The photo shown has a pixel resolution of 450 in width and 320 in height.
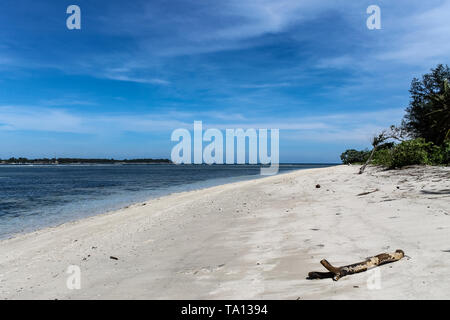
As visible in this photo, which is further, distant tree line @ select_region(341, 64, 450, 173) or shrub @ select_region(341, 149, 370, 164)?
shrub @ select_region(341, 149, 370, 164)

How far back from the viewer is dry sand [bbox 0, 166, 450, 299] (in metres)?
3.89

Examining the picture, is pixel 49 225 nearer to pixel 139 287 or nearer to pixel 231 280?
pixel 139 287

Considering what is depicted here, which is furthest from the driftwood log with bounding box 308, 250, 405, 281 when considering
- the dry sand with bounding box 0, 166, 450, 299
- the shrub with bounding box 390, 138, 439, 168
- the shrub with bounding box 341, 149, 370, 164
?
the shrub with bounding box 341, 149, 370, 164

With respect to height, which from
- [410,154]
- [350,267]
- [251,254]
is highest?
[410,154]

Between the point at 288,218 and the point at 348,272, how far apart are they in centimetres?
465

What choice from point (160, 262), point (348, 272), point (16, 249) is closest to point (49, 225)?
point (16, 249)

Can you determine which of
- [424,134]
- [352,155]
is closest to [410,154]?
[424,134]

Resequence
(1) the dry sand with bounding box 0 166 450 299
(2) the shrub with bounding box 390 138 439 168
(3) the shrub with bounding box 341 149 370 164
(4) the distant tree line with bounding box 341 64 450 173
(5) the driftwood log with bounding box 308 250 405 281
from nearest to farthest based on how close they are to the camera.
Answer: (1) the dry sand with bounding box 0 166 450 299 < (5) the driftwood log with bounding box 308 250 405 281 < (4) the distant tree line with bounding box 341 64 450 173 < (2) the shrub with bounding box 390 138 439 168 < (3) the shrub with bounding box 341 149 370 164

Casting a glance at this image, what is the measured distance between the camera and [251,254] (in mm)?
5609

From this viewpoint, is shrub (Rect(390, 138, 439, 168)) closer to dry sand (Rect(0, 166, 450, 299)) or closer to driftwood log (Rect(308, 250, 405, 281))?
dry sand (Rect(0, 166, 450, 299))

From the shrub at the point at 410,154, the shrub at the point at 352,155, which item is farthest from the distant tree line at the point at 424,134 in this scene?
the shrub at the point at 352,155

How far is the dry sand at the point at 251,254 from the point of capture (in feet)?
12.8

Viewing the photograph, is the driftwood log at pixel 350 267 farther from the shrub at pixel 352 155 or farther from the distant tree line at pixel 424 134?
the shrub at pixel 352 155

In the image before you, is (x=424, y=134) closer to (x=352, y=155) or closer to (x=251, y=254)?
(x=352, y=155)
